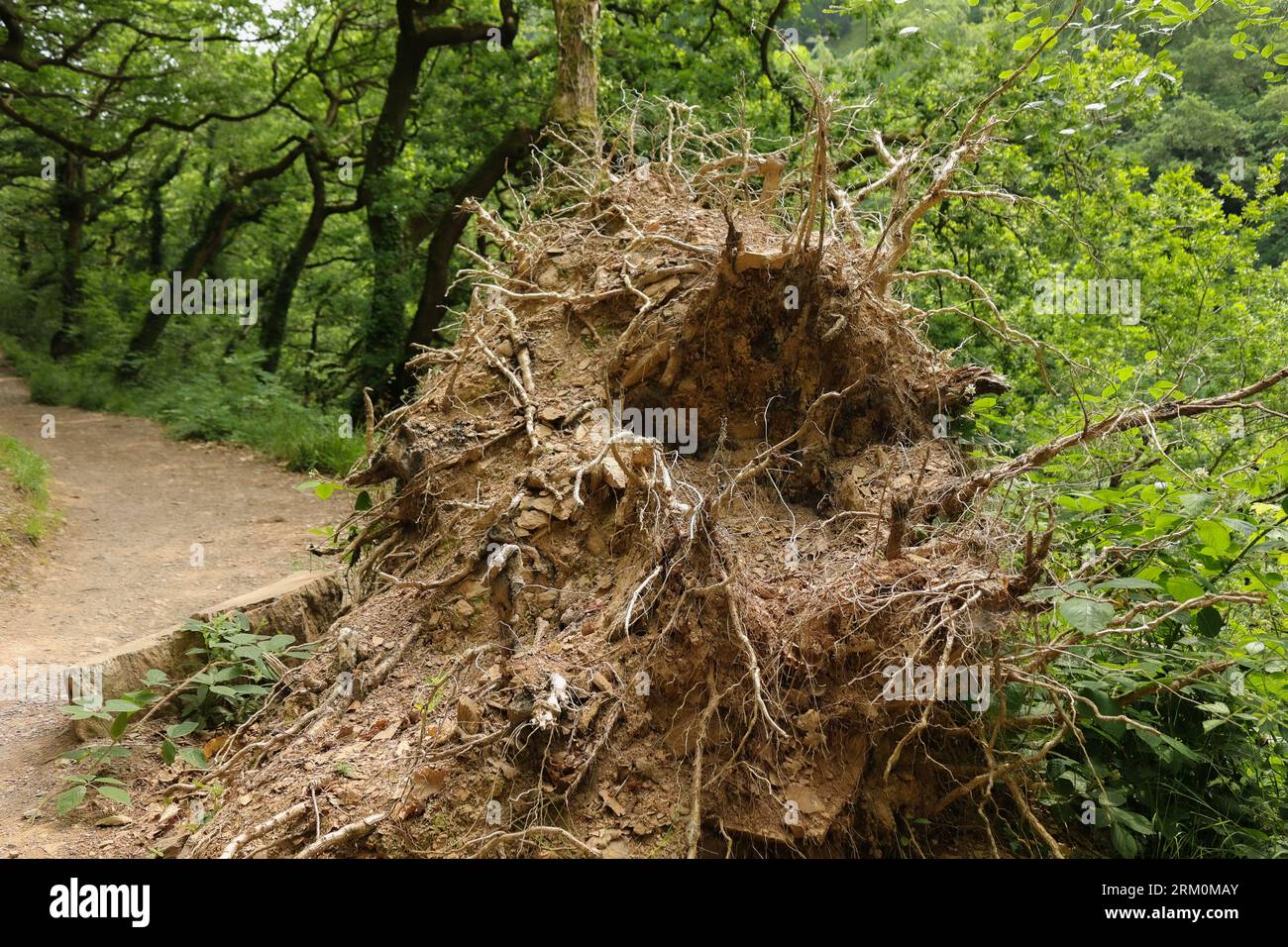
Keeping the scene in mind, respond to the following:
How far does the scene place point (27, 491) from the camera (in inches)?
274

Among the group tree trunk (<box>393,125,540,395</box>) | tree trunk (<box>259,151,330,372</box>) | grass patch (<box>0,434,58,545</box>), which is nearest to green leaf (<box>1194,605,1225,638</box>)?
grass patch (<box>0,434,58,545</box>)

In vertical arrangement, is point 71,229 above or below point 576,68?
above

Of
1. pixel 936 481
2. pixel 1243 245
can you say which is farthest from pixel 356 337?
pixel 1243 245

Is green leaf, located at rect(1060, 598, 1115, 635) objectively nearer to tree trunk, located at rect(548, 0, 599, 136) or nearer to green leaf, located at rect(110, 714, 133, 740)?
green leaf, located at rect(110, 714, 133, 740)

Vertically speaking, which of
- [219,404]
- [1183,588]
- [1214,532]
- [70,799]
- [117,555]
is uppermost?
[219,404]

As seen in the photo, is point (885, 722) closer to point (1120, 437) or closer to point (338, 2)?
point (1120, 437)

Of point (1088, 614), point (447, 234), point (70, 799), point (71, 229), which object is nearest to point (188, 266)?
point (71, 229)

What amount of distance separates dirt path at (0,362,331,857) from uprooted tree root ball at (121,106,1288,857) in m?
0.91

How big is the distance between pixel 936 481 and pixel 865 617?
1.06 meters

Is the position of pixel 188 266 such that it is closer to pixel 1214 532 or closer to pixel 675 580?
pixel 675 580

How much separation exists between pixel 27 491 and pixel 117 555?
1.19 metres

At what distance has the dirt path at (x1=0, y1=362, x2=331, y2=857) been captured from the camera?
4012mm

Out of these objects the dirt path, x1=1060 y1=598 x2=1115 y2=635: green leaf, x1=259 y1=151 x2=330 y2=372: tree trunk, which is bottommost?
the dirt path

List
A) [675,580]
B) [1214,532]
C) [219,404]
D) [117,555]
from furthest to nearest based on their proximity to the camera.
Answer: [219,404] → [117,555] → [675,580] → [1214,532]
